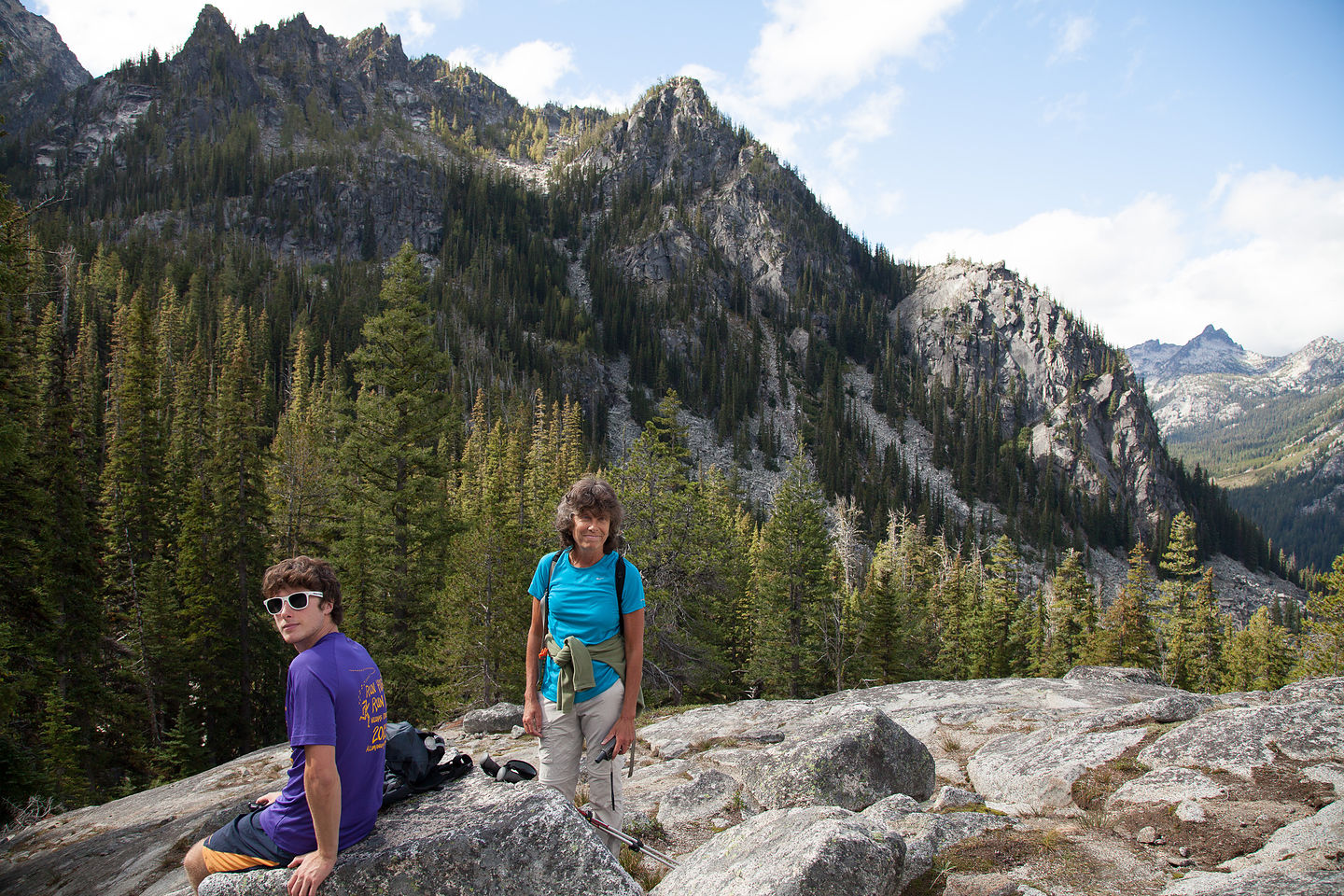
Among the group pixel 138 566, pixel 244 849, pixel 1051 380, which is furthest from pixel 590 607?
pixel 1051 380

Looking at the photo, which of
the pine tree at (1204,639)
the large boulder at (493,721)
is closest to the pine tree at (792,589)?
the large boulder at (493,721)

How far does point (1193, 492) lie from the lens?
148500 mm

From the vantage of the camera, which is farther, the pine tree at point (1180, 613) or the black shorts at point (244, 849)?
the pine tree at point (1180, 613)

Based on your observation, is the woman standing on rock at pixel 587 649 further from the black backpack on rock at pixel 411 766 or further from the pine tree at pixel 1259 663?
the pine tree at pixel 1259 663

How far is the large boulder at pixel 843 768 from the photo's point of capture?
6.24 m

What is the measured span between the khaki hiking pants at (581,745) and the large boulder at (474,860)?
0.83m

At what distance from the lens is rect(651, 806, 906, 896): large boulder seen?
336 centimetres

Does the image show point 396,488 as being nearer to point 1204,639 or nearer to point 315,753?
point 315,753

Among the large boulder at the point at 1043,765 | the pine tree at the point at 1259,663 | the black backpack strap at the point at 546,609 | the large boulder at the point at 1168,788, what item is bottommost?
the pine tree at the point at 1259,663

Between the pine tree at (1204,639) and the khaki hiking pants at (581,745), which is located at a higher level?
the khaki hiking pants at (581,745)

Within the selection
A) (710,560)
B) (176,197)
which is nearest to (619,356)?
(176,197)

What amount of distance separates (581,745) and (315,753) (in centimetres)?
195

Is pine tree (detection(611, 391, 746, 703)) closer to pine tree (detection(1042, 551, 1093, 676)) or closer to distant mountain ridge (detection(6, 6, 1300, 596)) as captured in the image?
pine tree (detection(1042, 551, 1093, 676))

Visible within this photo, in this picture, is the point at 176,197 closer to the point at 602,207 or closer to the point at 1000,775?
the point at 602,207
